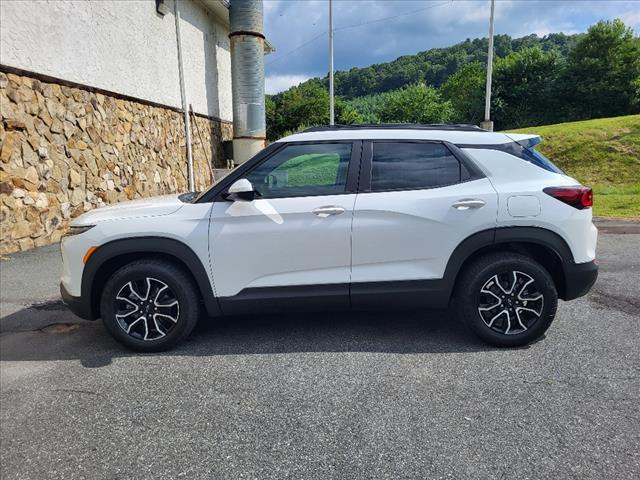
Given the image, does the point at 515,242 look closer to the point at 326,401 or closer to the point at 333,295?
the point at 333,295

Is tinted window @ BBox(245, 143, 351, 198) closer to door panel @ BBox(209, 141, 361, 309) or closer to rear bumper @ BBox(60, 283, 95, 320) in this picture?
door panel @ BBox(209, 141, 361, 309)

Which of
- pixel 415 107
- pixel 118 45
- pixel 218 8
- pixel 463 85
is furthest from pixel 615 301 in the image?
pixel 463 85

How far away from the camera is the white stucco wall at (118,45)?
696 cm

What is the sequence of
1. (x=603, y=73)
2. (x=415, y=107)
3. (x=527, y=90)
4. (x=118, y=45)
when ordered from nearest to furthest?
(x=118, y=45) < (x=603, y=73) < (x=527, y=90) < (x=415, y=107)

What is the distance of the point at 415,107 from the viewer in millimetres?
55750

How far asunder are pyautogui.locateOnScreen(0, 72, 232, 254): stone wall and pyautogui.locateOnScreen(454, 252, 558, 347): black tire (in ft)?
22.8

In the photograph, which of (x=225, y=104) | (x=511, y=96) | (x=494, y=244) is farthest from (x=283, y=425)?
(x=511, y=96)

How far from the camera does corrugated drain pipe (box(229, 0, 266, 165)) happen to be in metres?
13.2

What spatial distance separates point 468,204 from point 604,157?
1598 cm

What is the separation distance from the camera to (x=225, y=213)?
3.39 metres

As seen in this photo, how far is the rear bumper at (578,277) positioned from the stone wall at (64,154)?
761cm

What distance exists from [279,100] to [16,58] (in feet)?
87.4

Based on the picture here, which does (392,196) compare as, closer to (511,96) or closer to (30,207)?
(30,207)

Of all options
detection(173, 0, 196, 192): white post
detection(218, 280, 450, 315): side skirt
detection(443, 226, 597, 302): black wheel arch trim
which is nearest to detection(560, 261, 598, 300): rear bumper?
detection(443, 226, 597, 302): black wheel arch trim
